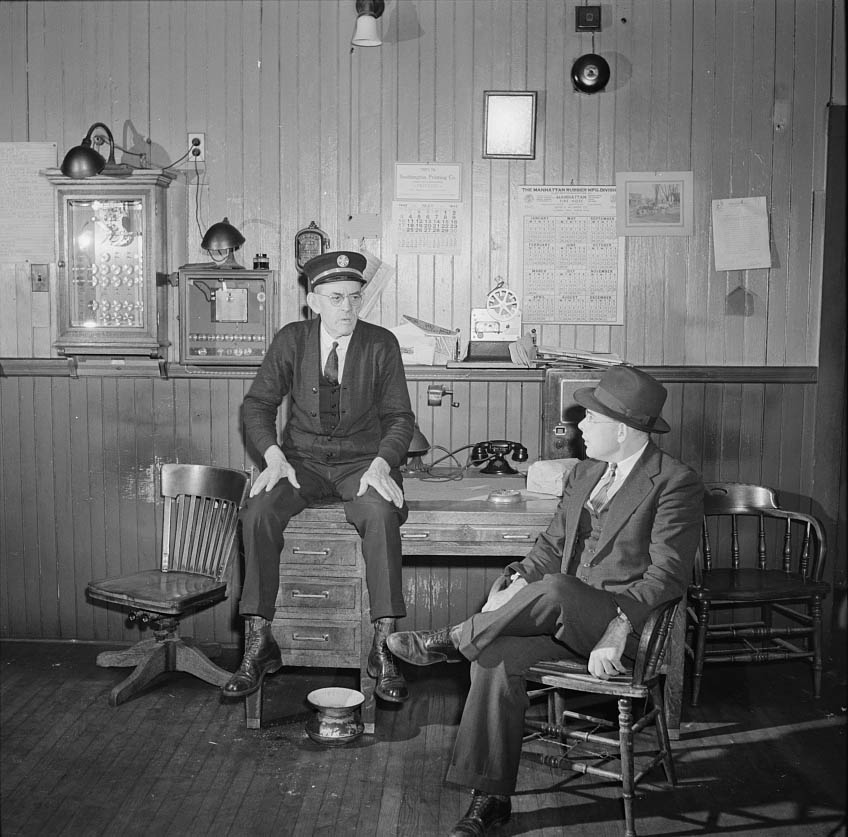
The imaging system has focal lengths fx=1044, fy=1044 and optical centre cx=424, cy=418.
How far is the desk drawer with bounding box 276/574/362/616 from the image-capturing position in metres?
4.16

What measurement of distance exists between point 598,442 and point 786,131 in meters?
2.30

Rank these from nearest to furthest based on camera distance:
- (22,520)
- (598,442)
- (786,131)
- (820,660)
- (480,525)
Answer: (598,442)
(480,525)
(820,660)
(786,131)
(22,520)

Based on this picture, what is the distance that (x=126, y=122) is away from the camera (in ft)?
16.6

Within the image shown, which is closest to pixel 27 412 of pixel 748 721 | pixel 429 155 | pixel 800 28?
pixel 429 155

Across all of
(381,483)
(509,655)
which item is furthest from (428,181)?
(509,655)

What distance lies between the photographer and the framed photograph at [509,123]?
495cm

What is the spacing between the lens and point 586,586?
3.33 metres

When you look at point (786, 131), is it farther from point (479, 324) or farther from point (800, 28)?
point (479, 324)

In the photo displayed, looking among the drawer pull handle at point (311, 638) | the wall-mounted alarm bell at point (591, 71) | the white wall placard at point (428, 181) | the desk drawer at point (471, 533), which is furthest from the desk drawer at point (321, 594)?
the wall-mounted alarm bell at point (591, 71)

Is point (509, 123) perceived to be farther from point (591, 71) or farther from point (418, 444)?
point (418, 444)

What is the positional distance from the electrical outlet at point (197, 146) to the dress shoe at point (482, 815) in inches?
127

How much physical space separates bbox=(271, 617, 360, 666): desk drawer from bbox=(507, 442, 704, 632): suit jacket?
0.90 m

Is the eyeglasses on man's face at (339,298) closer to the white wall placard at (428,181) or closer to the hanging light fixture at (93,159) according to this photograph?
the white wall placard at (428,181)

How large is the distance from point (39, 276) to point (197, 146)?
1025 mm
